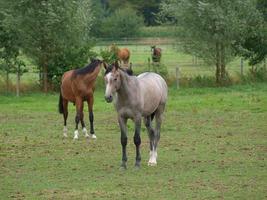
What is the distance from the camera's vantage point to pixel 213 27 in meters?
31.7

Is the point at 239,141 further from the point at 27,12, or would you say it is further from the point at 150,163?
the point at 27,12

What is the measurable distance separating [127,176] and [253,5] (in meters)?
22.7

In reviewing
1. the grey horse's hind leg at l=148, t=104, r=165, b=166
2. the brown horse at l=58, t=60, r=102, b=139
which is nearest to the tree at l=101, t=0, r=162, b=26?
the brown horse at l=58, t=60, r=102, b=139

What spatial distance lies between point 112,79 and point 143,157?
2.53 metres

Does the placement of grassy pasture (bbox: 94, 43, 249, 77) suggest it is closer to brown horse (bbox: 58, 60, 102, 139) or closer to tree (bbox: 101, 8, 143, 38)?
tree (bbox: 101, 8, 143, 38)

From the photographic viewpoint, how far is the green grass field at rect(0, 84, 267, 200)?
35.0 ft

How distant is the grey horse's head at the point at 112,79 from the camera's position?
12211 millimetres

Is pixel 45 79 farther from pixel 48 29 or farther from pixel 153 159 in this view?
pixel 153 159

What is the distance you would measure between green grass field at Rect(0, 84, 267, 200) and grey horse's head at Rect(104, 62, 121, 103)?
148 centimetres

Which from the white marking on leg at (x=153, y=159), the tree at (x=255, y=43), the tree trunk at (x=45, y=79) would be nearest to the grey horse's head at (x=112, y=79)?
the white marking on leg at (x=153, y=159)

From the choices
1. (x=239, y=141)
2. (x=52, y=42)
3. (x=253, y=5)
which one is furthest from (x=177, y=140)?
(x=253, y=5)

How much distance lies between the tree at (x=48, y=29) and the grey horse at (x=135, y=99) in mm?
15962

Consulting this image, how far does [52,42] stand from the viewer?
29578 mm

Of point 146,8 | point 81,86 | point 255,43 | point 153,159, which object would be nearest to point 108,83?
point 153,159
